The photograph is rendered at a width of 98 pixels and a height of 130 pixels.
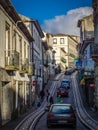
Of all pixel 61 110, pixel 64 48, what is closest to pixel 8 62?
pixel 61 110

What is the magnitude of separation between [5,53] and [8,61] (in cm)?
58

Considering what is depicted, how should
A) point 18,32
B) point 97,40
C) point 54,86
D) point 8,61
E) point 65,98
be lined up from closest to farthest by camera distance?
point 8,61
point 18,32
point 97,40
point 65,98
point 54,86

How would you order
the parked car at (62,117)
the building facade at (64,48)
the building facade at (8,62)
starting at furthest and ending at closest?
the building facade at (64,48), the building facade at (8,62), the parked car at (62,117)

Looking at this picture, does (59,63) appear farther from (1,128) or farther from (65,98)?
(1,128)

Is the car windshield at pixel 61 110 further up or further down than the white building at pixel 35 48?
further down

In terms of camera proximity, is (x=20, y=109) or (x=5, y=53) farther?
(x=20, y=109)

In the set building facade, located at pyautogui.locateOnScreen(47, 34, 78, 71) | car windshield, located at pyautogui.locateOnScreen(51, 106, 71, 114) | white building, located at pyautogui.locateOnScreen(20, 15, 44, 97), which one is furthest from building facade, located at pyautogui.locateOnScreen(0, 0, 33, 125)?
building facade, located at pyautogui.locateOnScreen(47, 34, 78, 71)

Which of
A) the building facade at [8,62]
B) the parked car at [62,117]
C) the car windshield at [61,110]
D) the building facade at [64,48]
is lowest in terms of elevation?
the parked car at [62,117]

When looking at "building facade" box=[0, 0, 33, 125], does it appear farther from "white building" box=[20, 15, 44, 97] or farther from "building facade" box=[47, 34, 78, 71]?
"building facade" box=[47, 34, 78, 71]

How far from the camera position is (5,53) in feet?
84.1

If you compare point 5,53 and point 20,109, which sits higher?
point 5,53

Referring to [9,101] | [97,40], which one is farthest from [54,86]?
[9,101]

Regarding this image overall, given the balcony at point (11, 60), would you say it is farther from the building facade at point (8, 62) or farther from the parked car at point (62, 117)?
the parked car at point (62, 117)

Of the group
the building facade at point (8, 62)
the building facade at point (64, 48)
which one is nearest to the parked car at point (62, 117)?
the building facade at point (8, 62)
